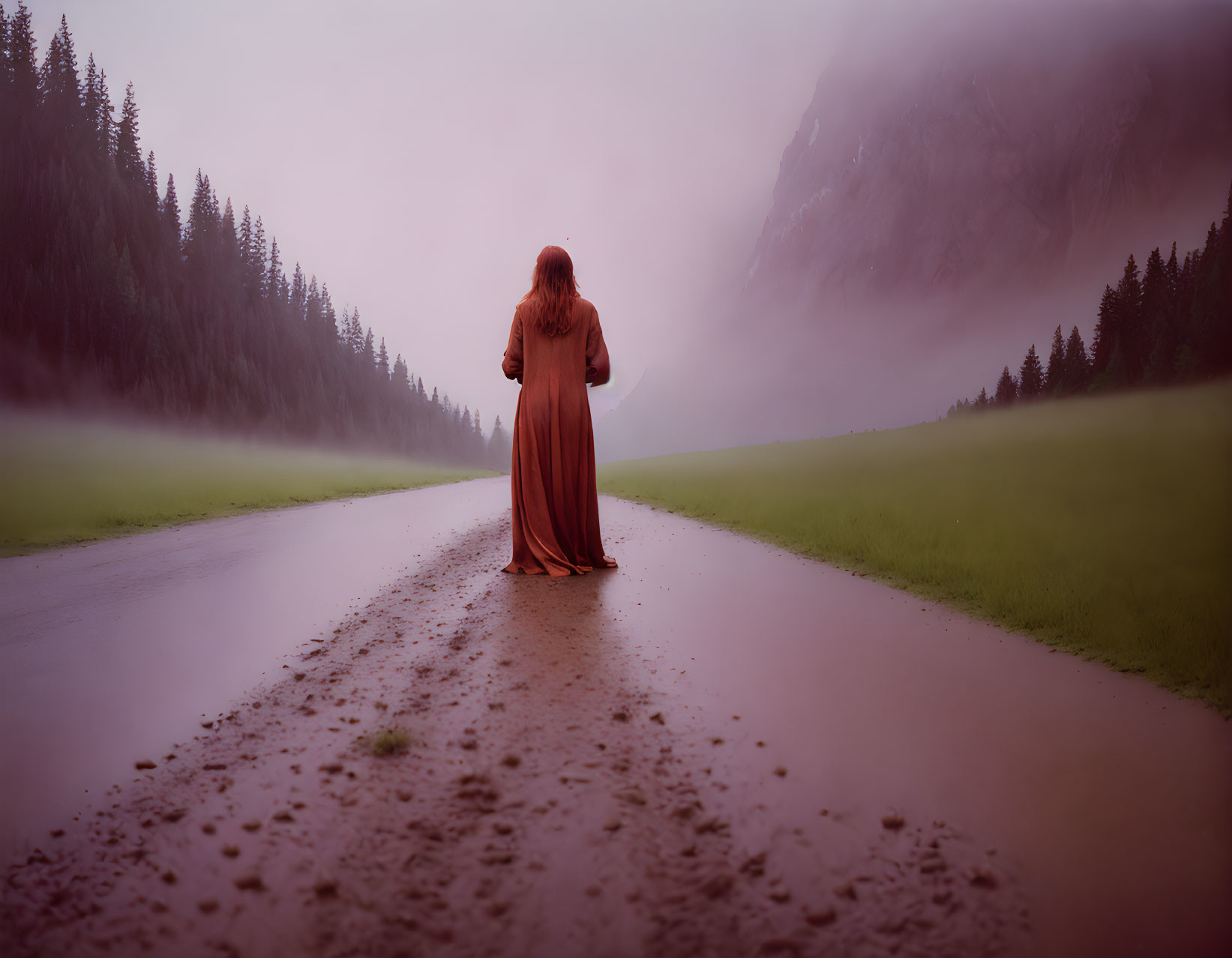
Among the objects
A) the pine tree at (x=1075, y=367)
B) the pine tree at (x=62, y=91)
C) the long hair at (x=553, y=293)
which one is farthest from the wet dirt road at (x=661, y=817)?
the pine tree at (x=62, y=91)

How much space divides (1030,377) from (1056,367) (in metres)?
1.18

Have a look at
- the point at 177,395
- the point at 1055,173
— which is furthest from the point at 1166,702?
the point at 177,395

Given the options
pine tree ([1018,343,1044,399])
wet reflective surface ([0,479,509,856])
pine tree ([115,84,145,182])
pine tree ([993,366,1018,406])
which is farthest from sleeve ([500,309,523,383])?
pine tree ([115,84,145,182])

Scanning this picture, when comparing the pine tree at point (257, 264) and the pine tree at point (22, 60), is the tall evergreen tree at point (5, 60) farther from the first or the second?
the pine tree at point (257, 264)

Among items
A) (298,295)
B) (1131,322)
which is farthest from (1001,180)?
(298,295)

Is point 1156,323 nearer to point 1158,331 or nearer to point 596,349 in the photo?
point 1158,331

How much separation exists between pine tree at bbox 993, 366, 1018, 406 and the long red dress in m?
8.12

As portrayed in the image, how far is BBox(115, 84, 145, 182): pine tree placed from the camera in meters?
26.6

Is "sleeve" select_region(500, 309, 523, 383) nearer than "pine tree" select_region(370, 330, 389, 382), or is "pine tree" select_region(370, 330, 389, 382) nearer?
"sleeve" select_region(500, 309, 523, 383)

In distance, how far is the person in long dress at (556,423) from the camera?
6.31 m

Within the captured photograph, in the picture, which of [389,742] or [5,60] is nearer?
[389,742]

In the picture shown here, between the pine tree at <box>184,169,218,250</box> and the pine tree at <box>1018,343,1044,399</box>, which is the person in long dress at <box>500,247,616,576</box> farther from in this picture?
the pine tree at <box>184,169,218,250</box>

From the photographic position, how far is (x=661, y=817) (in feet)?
6.06

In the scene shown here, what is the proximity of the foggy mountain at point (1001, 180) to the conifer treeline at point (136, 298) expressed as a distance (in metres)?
13.8
